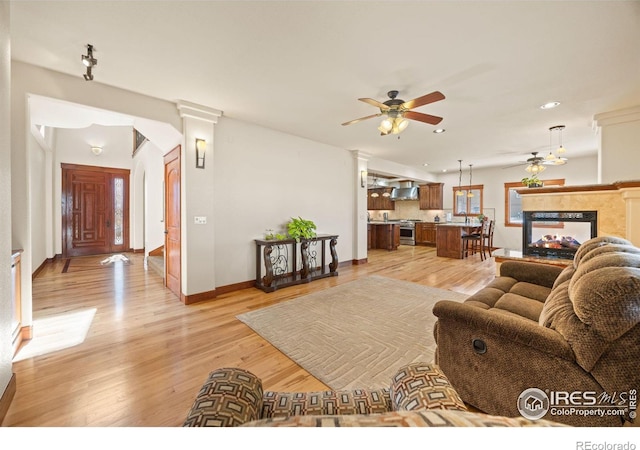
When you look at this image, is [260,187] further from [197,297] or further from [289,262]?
[197,297]

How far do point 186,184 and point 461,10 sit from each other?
11.2ft

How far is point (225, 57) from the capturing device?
94.3 inches

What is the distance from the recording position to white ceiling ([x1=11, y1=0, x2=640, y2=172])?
6.06 ft

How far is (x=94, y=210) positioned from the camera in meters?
7.05

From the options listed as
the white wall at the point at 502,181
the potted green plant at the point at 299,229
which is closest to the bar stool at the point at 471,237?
the white wall at the point at 502,181

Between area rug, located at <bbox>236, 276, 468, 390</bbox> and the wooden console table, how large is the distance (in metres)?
0.71

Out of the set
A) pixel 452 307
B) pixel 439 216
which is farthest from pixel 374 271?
pixel 439 216

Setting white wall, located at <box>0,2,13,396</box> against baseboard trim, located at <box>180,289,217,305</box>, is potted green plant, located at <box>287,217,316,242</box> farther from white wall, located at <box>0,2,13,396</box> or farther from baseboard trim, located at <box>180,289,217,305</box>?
white wall, located at <box>0,2,13,396</box>

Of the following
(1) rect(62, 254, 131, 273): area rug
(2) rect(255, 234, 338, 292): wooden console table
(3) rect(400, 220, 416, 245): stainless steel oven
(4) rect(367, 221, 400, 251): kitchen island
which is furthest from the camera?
(3) rect(400, 220, 416, 245): stainless steel oven

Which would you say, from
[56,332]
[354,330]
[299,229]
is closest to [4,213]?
[56,332]

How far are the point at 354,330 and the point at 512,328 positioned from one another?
5.29ft

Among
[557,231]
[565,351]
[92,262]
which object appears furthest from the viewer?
[92,262]

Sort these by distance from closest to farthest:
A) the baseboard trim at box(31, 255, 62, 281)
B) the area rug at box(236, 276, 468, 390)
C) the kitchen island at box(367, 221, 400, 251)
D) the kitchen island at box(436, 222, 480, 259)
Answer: the area rug at box(236, 276, 468, 390), the baseboard trim at box(31, 255, 62, 281), the kitchen island at box(436, 222, 480, 259), the kitchen island at box(367, 221, 400, 251)

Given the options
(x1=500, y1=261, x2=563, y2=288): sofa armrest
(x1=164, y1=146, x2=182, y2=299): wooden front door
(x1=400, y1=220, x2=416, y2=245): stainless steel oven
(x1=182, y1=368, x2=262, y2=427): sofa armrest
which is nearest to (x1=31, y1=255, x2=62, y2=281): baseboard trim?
(x1=164, y1=146, x2=182, y2=299): wooden front door
